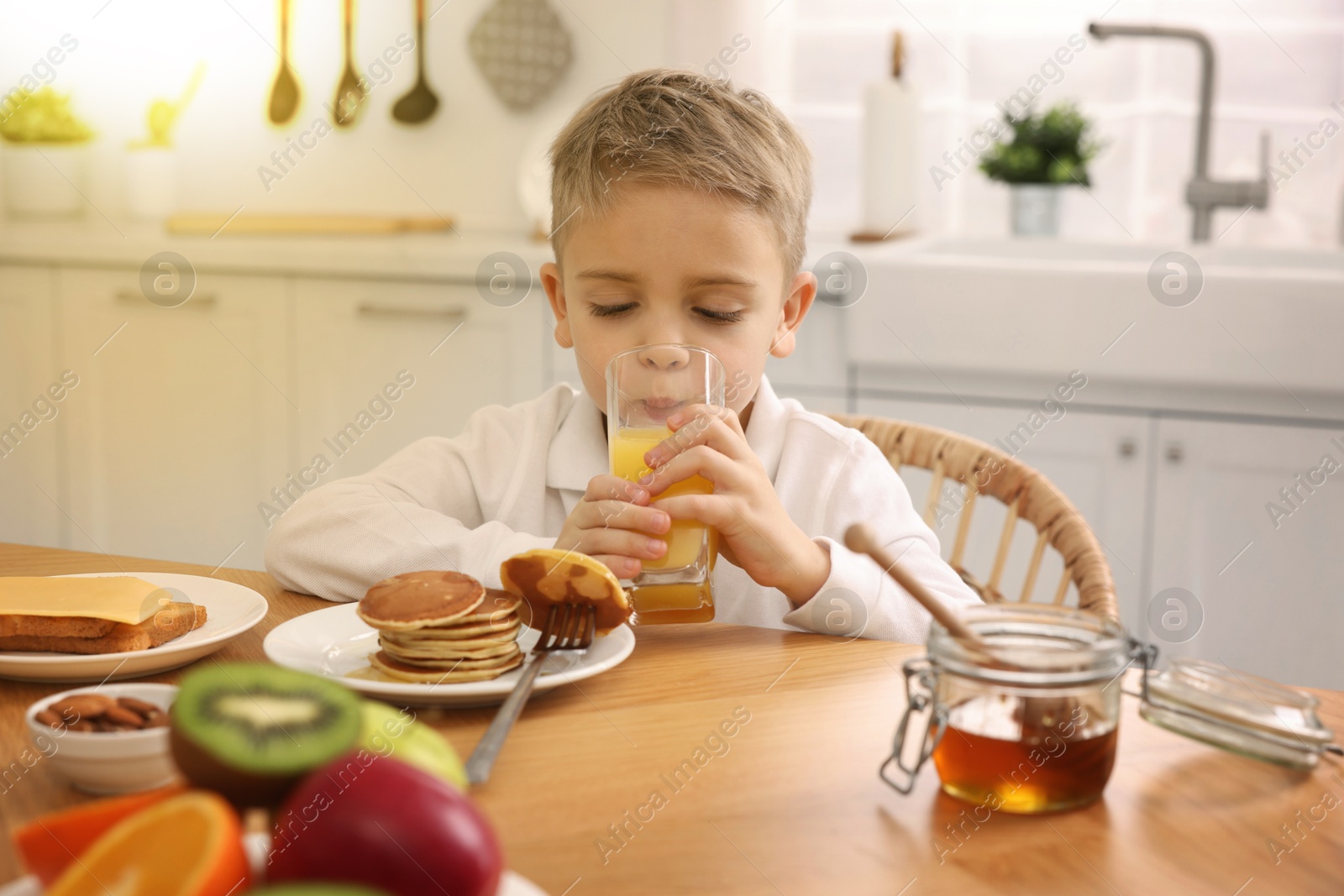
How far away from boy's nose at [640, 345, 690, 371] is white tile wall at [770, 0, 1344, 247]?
202 centimetres

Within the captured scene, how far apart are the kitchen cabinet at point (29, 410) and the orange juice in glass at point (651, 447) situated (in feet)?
7.67

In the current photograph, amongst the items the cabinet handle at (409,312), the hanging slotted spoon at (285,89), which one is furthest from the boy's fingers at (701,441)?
the hanging slotted spoon at (285,89)

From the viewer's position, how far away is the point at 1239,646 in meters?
1.90

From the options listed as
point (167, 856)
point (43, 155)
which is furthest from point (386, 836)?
point (43, 155)

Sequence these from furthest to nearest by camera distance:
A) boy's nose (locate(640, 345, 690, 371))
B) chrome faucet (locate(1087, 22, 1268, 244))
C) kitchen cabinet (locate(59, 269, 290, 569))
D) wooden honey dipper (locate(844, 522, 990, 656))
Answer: kitchen cabinet (locate(59, 269, 290, 569)), chrome faucet (locate(1087, 22, 1268, 244)), boy's nose (locate(640, 345, 690, 371)), wooden honey dipper (locate(844, 522, 990, 656))

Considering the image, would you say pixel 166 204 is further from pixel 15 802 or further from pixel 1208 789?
pixel 1208 789

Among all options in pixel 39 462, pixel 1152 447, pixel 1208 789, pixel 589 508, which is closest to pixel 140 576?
pixel 589 508

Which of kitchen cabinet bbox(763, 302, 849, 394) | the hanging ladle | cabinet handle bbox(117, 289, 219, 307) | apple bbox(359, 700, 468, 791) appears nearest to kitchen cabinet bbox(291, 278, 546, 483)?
cabinet handle bbox(117, 289, 219, 307)

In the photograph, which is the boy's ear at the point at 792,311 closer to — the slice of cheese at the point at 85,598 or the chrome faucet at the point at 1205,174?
the slice of cheese at the point at 85,598

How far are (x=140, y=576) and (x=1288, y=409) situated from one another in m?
1.63

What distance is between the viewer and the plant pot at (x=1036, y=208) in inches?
102

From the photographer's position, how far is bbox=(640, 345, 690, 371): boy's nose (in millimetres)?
875

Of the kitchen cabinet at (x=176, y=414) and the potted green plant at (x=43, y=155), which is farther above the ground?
the potted green plant at (x=43, y=155)

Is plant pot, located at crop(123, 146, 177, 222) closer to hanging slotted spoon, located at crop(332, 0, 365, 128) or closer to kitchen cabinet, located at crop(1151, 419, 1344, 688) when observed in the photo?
hanging slotted spoon, located at crop(332, 0, 365, 128)
